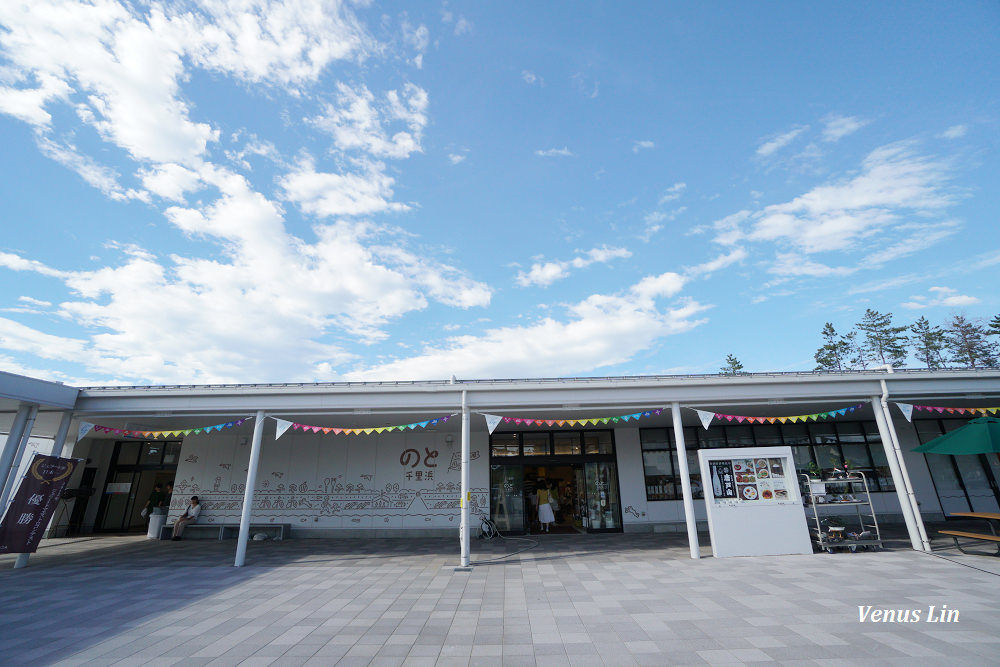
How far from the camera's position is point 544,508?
11914mm

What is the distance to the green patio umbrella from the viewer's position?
7.64m

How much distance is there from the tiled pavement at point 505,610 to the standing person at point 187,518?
2.82m

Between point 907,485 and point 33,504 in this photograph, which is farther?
point 33,504

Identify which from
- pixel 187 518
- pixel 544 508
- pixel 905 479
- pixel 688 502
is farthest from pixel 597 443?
pixel 187 518

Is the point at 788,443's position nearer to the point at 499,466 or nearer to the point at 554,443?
the point at 554,443

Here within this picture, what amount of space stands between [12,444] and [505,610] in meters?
10.1

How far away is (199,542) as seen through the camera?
11.4 meters

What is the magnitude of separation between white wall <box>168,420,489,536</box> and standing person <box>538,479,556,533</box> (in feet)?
5.37

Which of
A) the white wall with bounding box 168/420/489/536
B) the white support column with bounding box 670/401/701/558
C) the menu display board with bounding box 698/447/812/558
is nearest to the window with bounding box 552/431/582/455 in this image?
the white wall with bounding box 168/420/489/536

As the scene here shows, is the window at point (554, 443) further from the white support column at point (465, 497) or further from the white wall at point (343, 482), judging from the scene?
the white support column at point (465, 497)

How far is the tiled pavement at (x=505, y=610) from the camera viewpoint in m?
4.06

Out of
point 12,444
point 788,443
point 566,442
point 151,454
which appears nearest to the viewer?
point 12,444

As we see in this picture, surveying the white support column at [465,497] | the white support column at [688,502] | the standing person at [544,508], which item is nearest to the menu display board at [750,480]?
the white support column at [688,502]

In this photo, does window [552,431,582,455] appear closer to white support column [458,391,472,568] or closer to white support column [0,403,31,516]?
white support column [458,391,472,568]
